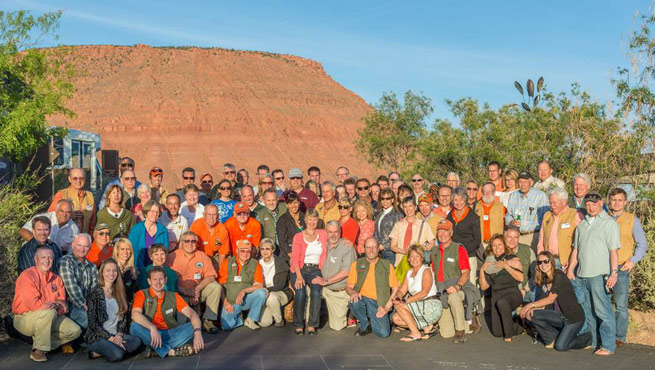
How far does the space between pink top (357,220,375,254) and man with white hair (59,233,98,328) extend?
3.64m

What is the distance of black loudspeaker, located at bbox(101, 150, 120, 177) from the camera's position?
92.0ft

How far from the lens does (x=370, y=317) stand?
8.44 m

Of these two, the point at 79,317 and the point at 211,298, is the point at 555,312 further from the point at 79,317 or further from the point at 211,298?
the point at 79,317

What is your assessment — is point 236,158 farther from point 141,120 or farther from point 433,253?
point 433,253

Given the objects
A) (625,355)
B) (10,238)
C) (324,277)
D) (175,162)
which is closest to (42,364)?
(10,238)

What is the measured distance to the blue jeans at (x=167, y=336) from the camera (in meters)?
6.99

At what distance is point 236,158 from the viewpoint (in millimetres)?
74375

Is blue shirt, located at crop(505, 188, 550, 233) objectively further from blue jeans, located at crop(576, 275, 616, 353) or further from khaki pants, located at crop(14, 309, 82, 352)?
khaki pants, located at crop(14, 309, 82, 352)

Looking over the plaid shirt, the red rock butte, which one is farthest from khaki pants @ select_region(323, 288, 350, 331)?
the red rock butte

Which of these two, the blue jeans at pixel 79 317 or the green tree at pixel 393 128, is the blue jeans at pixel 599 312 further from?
the green tree at pixel 393 128

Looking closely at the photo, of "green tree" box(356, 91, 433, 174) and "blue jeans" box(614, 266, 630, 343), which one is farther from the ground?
"green tree" box(356, 91, 433, 174)

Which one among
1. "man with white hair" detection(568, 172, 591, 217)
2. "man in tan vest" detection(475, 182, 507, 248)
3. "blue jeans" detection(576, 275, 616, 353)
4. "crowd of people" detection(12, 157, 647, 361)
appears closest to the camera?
"crowd of people" detection(12, 157, 647, 361)

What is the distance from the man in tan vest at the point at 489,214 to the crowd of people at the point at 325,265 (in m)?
0.02

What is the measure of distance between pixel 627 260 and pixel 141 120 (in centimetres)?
7800
